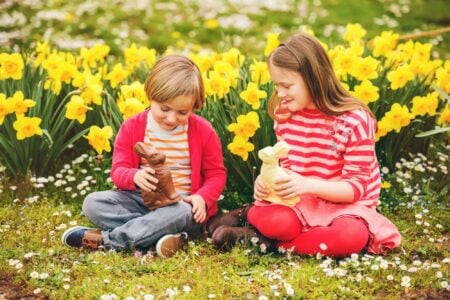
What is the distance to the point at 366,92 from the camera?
3.53 m

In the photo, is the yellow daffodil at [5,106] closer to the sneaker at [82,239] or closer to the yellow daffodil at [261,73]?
the sneaker at [82,239]

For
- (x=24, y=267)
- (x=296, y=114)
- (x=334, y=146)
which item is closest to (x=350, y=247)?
(x=334, y=146)

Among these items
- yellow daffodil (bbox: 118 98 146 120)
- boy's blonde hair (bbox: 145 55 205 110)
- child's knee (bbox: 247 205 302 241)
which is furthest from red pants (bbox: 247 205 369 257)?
yellow daffodil (bbox: 118 98 146 120)

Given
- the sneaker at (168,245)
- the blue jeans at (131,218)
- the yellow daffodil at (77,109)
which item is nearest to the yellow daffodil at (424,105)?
the blue jeans at (131,218)

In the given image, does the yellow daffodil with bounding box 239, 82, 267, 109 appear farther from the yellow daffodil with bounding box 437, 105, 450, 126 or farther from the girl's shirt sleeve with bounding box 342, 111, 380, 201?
the yellow daffodil with bounding box 437, 105, 450, 126

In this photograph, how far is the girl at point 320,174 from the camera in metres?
3.03

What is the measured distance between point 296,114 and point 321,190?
0.41 m

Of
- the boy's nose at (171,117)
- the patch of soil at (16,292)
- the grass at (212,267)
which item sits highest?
the boy's nose at (171,117)

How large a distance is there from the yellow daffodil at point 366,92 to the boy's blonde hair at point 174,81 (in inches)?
34.5

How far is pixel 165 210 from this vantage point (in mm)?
3172

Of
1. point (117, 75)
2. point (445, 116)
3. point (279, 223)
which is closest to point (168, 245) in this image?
point (279, 223)

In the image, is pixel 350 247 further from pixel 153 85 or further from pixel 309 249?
pixel 153 85

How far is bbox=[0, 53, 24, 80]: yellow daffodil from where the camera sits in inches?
148

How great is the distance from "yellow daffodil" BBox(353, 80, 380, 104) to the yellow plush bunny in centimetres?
75
